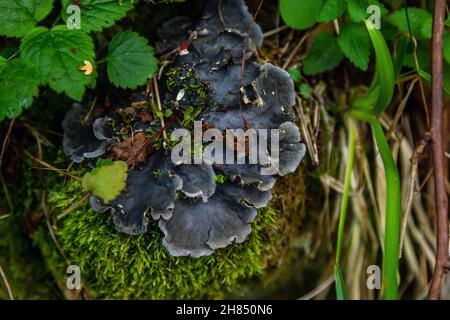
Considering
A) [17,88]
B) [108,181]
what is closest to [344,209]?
[108,181]

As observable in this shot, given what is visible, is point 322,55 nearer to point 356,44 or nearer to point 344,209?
point 356,44

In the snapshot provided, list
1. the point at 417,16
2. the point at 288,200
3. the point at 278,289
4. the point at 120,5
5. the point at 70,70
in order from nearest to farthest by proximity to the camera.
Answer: the point at 70,70 → the point at 120,5 → the point at 417,16 → the point at 288,200 → the point at 278,289

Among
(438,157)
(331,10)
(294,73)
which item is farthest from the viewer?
(294,73)

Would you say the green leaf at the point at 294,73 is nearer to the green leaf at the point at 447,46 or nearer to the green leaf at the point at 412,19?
the green leaf at the point at 412,19

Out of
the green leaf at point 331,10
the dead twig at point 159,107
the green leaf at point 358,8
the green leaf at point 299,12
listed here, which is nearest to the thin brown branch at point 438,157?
the green leaf at point 358,8
